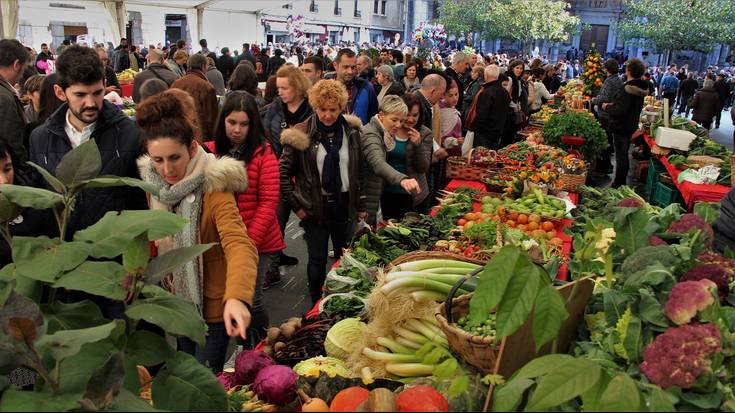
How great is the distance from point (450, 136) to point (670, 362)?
16.1ft

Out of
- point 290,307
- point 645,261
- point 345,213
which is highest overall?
point 645,261

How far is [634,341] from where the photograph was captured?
172 cm

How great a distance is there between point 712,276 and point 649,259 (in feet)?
0.61

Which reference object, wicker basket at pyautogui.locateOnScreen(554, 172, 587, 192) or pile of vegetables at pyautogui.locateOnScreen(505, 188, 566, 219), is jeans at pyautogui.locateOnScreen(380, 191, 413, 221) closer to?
pile of vegetables at pyautogui.locateOnScreen(505, 188, 566, 219)

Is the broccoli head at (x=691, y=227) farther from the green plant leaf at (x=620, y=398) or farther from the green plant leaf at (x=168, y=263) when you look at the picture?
the green plant leaf at (x=168, y=263)

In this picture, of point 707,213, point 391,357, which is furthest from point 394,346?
point 707,213

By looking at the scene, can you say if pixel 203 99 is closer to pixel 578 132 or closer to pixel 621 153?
pixel 578 132

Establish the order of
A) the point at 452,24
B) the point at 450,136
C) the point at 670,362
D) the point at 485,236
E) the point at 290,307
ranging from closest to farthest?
the point at 670,362, the point at 485,236, the point at 290,307, the point at 450,136, the point at 452,24

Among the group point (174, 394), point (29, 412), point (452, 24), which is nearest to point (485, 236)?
point (174, 394)

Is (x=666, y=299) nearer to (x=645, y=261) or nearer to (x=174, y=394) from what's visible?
(x=645, y=261)

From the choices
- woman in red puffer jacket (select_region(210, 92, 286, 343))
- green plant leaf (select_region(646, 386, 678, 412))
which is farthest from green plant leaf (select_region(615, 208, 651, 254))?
woman in red puffer jacket (select_region(210, 92, 286, 343))

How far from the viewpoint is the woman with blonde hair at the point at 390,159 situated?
4152mm

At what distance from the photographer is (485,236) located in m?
3.51

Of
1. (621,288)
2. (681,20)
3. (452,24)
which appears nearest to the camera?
(621,288)
